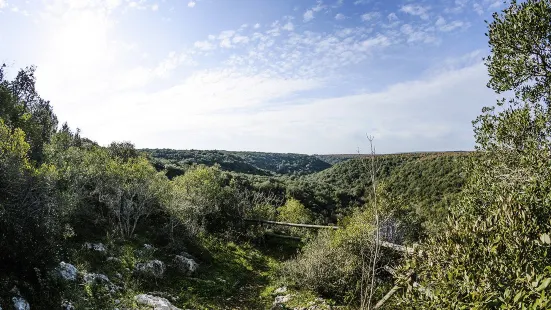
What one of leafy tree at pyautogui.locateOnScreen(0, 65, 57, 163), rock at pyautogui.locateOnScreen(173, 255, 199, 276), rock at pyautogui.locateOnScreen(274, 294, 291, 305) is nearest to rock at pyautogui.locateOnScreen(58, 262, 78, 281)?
rock at pyautogui.locateOnScreen(173, 255, 199, 276)

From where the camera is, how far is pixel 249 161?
13038 centimetres

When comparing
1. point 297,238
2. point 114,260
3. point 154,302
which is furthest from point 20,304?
point 297,238

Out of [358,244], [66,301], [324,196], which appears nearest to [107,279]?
[66,301]

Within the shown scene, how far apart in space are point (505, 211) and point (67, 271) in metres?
12.9

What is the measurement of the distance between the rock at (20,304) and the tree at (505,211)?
30.1ft

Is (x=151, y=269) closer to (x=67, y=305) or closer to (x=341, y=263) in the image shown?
(x=67, y=305)

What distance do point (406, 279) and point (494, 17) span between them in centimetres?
792

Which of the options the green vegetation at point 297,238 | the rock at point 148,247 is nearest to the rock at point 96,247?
the green vegetation at point 297,238

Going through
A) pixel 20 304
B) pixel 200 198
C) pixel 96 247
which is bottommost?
pixel 96 247

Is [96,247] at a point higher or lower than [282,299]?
higher

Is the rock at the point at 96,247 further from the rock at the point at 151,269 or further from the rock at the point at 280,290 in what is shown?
the rock at the point at 280,290

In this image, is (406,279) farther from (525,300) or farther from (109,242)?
(109,242)

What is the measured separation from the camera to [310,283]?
1434 cm

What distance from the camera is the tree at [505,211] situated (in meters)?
4.10
